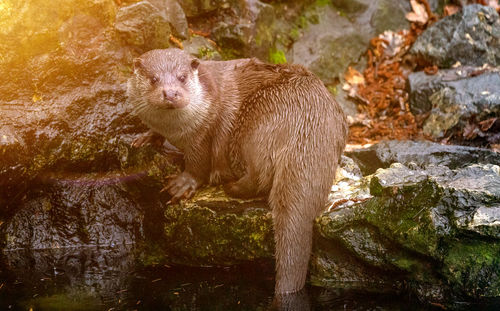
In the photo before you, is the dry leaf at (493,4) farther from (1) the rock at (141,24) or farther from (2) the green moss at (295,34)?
(1) the rock at (141,24)

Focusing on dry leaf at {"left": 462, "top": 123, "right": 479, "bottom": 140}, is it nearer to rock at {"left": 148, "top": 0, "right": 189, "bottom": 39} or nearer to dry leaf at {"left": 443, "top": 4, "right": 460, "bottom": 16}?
dry leaf at {"left": 443, "top": 4, "right": 460, "bottom": 16}

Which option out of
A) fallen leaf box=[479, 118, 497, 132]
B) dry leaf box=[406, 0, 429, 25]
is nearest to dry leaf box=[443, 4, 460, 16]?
dry leaf box=[406, 0, 429, 25]

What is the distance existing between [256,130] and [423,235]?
1.18 meters

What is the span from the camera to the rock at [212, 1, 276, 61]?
4.98 meters

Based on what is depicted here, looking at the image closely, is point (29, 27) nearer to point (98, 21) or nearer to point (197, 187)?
point (98, 21)

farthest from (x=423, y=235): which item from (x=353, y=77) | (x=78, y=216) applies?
(x=353, y=77)

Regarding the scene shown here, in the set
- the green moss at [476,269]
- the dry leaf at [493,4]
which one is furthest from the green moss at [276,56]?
the green moss at [476,269]

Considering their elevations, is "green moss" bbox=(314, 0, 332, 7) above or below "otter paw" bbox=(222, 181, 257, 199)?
above

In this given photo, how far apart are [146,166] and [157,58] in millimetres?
959

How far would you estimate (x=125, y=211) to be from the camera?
3.99 meters

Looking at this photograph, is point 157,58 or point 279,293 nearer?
point 279,293

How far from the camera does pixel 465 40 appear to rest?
601 cm

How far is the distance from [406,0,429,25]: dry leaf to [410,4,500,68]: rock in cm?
45

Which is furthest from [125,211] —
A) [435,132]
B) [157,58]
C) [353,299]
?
[435,132]
